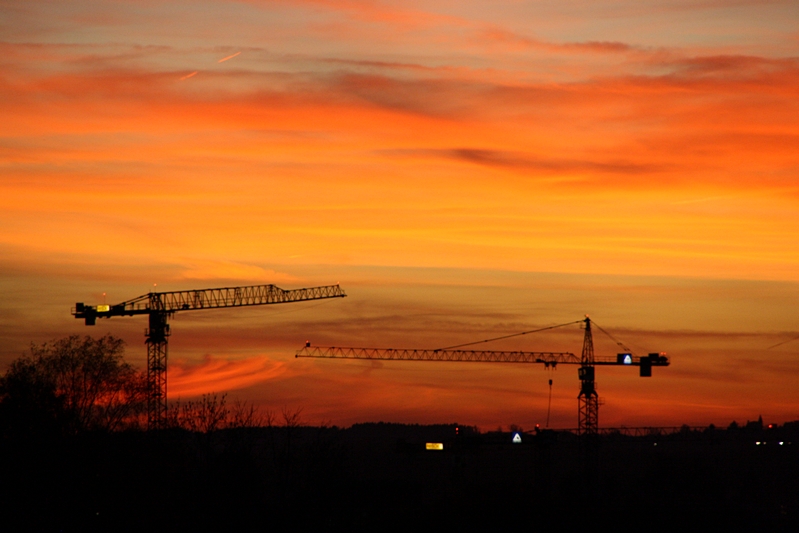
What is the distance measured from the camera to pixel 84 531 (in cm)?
7456

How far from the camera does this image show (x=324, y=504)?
273ft

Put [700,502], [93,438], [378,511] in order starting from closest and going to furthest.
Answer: [93,438]
[378,511]
[700,502]

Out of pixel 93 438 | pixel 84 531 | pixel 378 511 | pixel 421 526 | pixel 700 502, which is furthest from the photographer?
pixel 700 502

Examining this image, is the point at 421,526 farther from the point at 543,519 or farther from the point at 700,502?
the point at 700,502

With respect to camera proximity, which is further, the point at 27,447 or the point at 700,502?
the point at 700,502

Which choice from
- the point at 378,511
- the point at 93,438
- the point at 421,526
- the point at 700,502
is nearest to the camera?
the point at 93,438

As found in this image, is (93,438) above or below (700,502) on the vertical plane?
above

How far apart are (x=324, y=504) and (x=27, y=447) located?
22.9 m

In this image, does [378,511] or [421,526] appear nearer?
[421,526]

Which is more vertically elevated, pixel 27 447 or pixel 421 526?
pixel 27 447

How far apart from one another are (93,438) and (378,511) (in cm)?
6607

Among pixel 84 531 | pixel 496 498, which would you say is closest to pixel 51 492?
pixel 84 531

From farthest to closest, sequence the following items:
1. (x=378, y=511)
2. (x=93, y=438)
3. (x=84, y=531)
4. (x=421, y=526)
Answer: (x=378, y=511) < (x=421, y=526) < (x=93, y=438) < (x=84, y=531)

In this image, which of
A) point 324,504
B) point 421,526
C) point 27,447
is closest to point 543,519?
point 421,526
